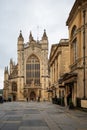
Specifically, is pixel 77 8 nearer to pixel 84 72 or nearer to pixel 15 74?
pixel 84 72

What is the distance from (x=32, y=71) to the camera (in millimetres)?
118062

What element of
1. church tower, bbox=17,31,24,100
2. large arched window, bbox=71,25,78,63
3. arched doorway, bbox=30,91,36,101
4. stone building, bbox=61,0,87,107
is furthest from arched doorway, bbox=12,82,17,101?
stone building, bbox=61,0,87,107

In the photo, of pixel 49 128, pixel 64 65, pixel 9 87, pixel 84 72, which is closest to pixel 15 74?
pixel 9 87

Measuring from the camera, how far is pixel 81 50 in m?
36.8

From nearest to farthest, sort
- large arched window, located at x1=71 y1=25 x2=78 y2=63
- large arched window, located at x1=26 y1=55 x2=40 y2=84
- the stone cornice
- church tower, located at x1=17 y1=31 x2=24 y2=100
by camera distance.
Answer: the stone cornice < large arched window, located at x1=71 y1=25 x2=78 y2=63 < church tower, located at x1=17 y1=31 x2=24 y2=100 < large arched window, located at x1=26 y1=55 x2=40 y2=84

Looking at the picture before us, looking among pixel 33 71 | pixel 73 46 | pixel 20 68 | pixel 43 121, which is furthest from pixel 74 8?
pixel 20 68

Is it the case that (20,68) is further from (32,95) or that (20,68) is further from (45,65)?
(32,95)

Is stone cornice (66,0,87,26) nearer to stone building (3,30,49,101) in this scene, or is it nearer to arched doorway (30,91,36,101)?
stone building (3,30,49,101)

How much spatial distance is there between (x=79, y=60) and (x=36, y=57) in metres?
82.0

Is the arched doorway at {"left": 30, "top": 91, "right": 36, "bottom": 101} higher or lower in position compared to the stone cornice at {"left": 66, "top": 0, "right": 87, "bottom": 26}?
lower

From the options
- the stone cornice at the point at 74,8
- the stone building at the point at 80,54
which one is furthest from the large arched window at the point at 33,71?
the stone building at the point at 80,54

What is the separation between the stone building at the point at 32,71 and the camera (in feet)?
382

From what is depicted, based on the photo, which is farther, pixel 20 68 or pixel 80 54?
pixel 20 68

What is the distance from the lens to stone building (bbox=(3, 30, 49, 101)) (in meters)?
116
